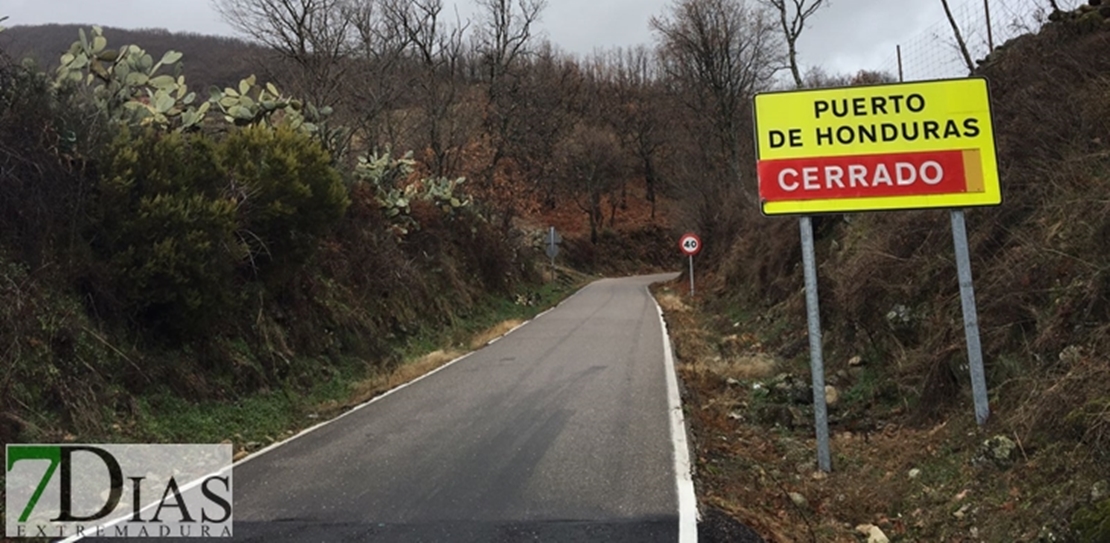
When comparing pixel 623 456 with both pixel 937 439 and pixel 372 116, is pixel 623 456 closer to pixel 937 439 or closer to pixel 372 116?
pixel 937 439

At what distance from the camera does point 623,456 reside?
6914mm

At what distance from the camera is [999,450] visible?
5121 millimetres

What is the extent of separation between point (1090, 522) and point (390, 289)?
1474cm

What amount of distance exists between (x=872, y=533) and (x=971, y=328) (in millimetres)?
2075

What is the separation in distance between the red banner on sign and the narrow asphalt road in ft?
9.40

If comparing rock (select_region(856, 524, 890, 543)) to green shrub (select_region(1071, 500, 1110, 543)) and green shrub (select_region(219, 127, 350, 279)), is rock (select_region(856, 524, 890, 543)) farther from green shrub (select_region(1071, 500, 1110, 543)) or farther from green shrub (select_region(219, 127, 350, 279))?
green shrub (select_region(219, 127, 350, 279))

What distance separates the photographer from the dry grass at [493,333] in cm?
1727

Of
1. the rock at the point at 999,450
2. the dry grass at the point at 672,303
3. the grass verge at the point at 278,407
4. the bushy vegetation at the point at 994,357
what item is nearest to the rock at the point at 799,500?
the bushy vegetation at the point at 994,357

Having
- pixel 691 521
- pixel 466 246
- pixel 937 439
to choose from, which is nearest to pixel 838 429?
pixel 937 439

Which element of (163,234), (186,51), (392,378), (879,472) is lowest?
(879,472)

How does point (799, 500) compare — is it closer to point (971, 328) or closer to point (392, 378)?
point (971, 328)

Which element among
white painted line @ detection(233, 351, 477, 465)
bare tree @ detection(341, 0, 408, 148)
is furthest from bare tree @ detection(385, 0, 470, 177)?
white painted line @ detection(233, 351, 477, 465)

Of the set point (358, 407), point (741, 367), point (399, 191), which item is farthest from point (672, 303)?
point (358, 407)

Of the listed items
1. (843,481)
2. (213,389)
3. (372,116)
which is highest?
(372,116)
